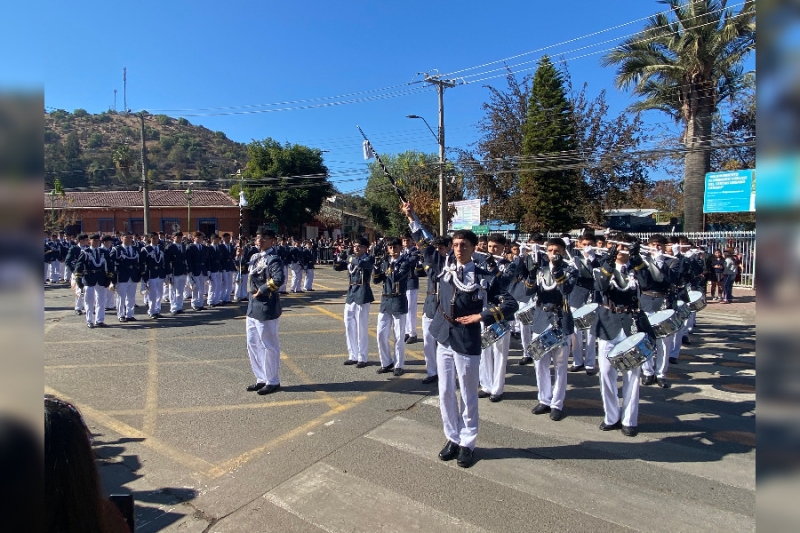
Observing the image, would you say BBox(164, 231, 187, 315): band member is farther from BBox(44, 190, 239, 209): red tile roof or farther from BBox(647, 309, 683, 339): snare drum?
BBox(44, 190, 239, 209): red tile roof

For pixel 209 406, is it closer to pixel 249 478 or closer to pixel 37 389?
pixel 249 478

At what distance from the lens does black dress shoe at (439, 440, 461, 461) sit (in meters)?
4.96

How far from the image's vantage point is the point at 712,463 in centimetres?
497

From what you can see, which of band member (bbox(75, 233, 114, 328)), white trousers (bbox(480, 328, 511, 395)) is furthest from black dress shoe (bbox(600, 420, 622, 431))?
band member (bbox(75, 233, 114, 328))

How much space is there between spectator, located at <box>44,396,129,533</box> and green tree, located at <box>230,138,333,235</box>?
4120 cm

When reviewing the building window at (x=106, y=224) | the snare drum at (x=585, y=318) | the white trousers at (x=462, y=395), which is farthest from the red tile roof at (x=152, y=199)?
the white trousers at (x=462, y=395)

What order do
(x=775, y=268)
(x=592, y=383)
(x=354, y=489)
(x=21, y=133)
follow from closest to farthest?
(x=775, y=268)
(x=21, y=133)
(x=354, y=489)
(x=592, y=383)

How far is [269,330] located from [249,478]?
2.66 metres

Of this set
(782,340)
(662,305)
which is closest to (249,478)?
(782,340)

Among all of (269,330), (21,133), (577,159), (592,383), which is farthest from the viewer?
(577,159)

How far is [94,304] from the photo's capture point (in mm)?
11703

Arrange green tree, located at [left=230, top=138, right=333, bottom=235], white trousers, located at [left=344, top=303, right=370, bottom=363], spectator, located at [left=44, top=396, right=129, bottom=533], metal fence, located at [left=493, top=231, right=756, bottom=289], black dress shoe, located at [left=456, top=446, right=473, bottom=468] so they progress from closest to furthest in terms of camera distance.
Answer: spectator, located at [left=44, top=396, right=129, bottom=533]
black dress shoe, located at [left=456, top=446, right=473, bottom=468]
white trousers, located at [left=344, top=303, right=370, bottom=363]
metal fence, located at [left=493, top=231, right=756, bottom=289]
green tree, located at [left=230, top=138, right=333, bottom=235]

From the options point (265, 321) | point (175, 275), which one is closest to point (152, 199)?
point (175, 275)

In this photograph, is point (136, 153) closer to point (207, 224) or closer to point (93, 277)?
point (207, 224)
